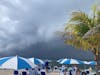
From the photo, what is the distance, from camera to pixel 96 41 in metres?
20.6

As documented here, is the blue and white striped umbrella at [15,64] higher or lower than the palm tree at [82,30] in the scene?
lower

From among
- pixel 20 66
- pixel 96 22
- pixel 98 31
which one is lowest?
pixel 20 66

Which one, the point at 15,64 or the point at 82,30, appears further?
the point at 82,30

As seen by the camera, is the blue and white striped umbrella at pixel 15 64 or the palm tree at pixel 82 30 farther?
the palm tree at pixel 82 30

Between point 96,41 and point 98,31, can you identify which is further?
point 96,41

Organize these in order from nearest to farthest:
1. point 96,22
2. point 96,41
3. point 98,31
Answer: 1. point 98,31
2. point 96,41
3. point 96,22

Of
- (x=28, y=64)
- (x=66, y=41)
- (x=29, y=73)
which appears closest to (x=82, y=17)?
(x=66, y=41)

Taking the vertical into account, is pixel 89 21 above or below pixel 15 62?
above

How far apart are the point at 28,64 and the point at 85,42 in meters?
6.11

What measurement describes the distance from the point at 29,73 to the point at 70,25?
12.7 feet

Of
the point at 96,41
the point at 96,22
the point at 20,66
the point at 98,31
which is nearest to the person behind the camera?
the point at 20,66

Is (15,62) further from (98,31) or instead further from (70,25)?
(70,25)

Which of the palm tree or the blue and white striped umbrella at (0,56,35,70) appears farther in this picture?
the palm tree

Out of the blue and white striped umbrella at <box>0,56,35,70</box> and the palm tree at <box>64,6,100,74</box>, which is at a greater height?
the palm tree at <box>64,6,100,74</box>
